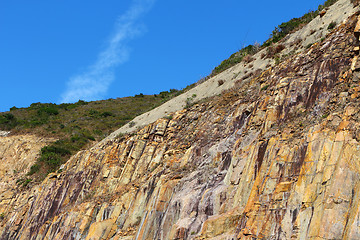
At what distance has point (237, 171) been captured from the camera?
54.5 feet

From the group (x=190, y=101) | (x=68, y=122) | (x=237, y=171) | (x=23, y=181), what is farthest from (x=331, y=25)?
(x=68, y=122)

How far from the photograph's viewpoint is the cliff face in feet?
40.5

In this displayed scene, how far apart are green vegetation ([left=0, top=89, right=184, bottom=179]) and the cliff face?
835cm

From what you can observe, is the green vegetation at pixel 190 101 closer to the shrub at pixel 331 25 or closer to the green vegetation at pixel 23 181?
the shrub at pixel 331 25

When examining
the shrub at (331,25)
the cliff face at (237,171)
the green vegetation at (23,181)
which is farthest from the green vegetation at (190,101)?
the green vegetation at (23,181)

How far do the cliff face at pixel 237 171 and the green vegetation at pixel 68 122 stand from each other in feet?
27.4

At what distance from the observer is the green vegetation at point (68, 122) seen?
3894 cm

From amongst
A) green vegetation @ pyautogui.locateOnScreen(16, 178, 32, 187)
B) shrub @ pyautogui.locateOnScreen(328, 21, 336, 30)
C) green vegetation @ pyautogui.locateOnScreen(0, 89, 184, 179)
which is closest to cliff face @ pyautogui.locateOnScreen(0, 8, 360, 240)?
shrub @ pyautogui.locateOnScreen(328, 21, 336, 30)

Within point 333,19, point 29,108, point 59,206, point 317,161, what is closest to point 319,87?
point 317,161

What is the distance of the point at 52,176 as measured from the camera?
104 feet

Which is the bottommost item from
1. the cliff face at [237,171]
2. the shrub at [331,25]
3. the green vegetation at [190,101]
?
the cliff face at [237,171]

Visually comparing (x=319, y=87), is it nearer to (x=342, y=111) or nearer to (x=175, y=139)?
(x=342, y=111)

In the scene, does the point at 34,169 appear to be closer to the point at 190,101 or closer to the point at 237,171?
the point at 190,101

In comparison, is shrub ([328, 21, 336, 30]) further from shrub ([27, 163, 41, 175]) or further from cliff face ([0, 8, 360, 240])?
shrub ([27, 163, 41, 175])
